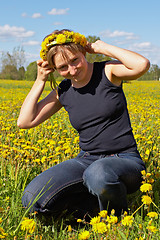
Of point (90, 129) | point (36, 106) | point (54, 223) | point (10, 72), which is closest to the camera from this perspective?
point (54, 223)

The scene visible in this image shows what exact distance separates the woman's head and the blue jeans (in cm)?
77

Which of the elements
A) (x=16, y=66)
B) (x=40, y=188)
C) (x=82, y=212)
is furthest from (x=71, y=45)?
(x=16, y=66)

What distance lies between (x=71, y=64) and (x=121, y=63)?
362 mm

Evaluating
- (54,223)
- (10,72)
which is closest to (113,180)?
(54,223)

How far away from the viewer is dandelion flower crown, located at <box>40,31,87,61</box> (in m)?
2.24

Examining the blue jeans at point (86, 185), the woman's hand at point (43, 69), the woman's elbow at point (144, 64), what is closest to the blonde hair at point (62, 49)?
the woman's hand at point (43, 69)

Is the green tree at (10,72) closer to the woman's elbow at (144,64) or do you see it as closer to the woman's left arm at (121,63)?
the woman's left arm at (121,63)

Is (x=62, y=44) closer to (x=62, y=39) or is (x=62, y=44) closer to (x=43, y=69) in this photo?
(x=62, y=39)

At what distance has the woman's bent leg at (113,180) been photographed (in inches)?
79.9

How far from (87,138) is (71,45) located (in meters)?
0.69

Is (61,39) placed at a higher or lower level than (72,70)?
higher

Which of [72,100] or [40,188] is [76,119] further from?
[40,188]

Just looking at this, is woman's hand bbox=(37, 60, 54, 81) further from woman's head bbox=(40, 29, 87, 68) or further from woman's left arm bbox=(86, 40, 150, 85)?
woman's left arm bbox=(86, 40, 150, 85)

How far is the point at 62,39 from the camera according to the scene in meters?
2.23
